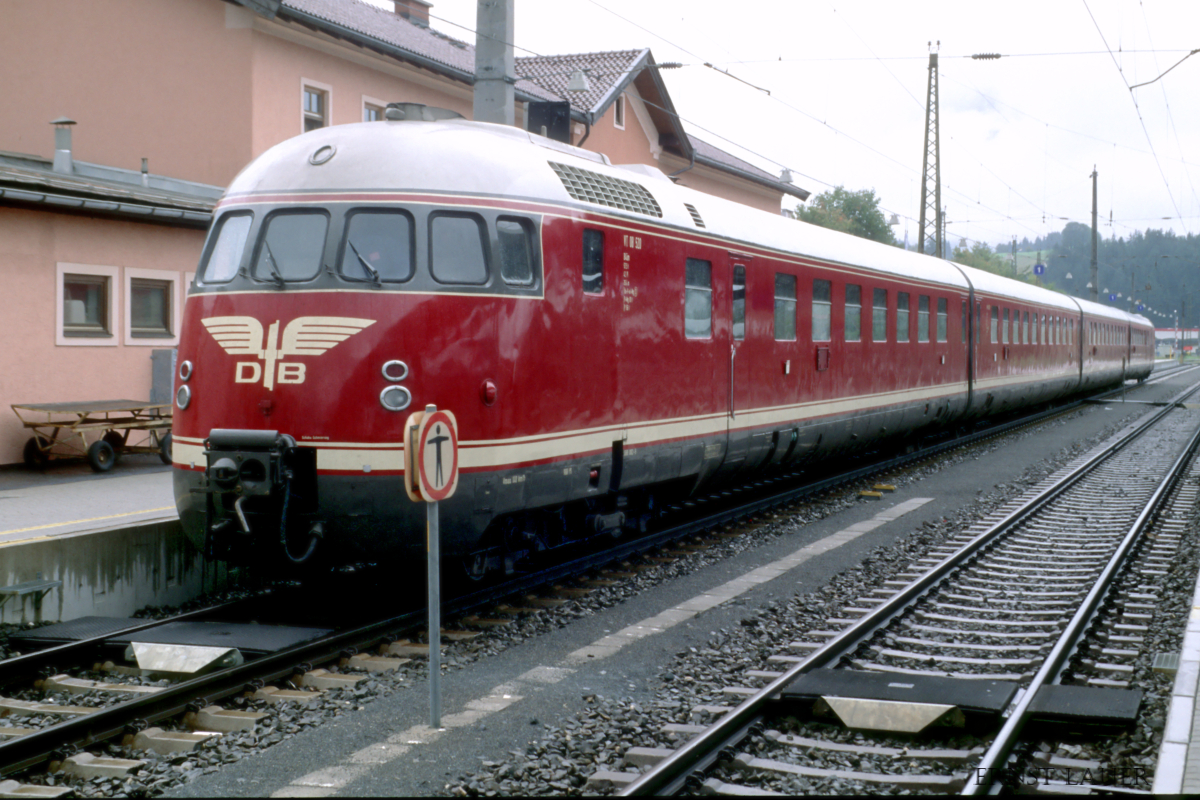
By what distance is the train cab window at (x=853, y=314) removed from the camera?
49.7 feet

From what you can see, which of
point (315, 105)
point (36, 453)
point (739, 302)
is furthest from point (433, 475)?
point (315, 105)

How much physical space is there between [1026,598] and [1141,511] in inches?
197

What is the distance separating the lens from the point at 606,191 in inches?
363

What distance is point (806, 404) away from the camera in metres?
13.6

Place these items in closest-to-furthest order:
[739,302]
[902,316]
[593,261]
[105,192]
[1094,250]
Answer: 1. [593,261]
2. [739,302]
3. [105,192]
4. [902,316]
5. [1094,250]

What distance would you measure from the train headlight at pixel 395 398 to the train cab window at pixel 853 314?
8.70 meters

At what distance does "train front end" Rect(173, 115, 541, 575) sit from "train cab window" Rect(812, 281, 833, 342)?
6532mm

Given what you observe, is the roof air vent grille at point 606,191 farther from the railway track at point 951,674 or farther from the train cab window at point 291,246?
the railway track at point 951,674

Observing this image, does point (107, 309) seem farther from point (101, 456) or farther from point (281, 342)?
point (281, 342)

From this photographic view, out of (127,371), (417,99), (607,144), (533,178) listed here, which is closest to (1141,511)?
(533,178)

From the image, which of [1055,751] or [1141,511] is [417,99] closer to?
[1141,511]

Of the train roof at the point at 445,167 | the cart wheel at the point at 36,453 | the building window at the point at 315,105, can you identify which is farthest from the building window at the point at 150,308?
the train roof at the point at 445,167

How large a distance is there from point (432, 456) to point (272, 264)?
2380 millimetres

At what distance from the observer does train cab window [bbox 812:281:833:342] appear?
1391cm
